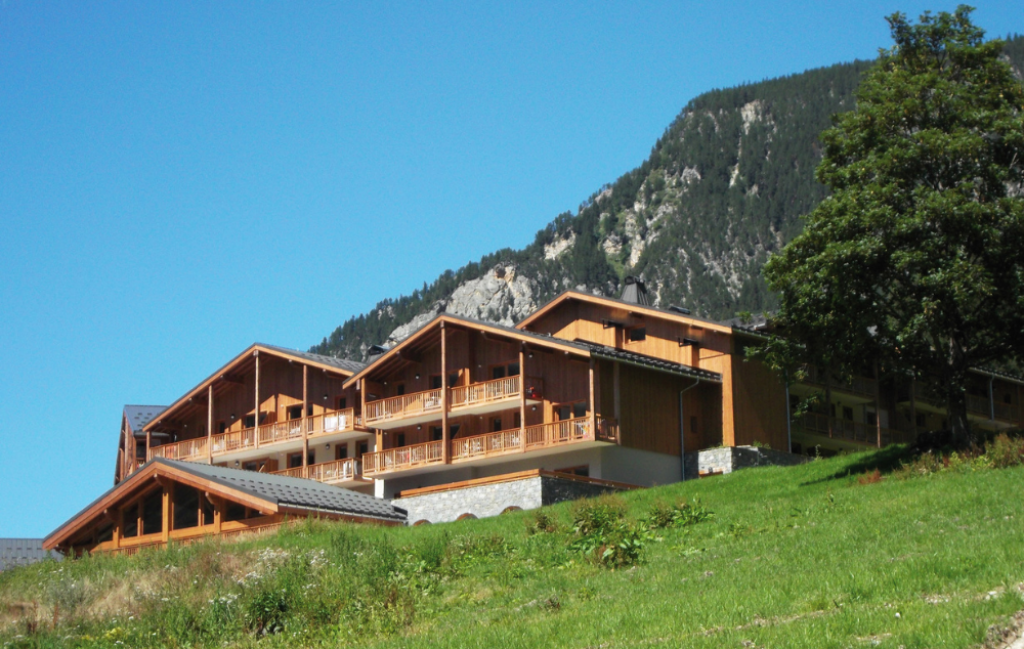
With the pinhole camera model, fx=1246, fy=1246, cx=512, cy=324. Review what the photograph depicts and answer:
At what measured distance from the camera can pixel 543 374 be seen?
162 feet

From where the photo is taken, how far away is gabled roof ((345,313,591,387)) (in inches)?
1843

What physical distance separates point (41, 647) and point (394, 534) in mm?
11766

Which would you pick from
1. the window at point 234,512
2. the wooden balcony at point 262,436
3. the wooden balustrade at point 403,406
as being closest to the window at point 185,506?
the window at point 234,512

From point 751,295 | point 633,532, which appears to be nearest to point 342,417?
point 633,532

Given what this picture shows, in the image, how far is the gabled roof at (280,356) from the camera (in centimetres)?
5684

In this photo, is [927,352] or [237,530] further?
[237,530]

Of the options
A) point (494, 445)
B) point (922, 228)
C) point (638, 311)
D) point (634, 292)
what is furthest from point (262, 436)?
point (922, 228)

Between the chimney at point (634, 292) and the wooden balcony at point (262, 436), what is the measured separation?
1427 cm

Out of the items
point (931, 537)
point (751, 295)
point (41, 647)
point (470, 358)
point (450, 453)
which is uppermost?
point (751, 295)

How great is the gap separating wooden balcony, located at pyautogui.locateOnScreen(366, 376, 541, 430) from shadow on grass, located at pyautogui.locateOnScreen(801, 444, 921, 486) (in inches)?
593

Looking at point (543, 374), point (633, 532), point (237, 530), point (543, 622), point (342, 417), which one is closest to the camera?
point (543, 622)

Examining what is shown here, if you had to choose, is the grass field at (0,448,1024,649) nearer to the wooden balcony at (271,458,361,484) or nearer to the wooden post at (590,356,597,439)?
the wooden post at (590,356,597,439)

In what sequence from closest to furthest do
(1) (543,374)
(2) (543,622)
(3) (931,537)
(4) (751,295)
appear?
(2) (543,622) → (3) (931,537) → (1) (543,374) → (4) (751,295)

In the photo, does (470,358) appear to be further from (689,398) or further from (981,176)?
(981,176)
